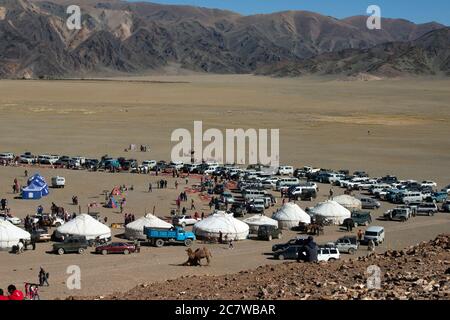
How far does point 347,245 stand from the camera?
3048cm

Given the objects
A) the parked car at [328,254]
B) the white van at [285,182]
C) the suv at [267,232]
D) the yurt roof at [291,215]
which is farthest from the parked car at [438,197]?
the parked car at [328,254]

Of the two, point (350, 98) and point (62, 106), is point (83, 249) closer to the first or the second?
point (62, 106)

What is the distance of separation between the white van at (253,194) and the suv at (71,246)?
46.7ft

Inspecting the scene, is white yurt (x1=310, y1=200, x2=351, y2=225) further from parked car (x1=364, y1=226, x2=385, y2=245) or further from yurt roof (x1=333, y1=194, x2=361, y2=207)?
parked car (x1=364, y1=226, x2=385, y2=245)

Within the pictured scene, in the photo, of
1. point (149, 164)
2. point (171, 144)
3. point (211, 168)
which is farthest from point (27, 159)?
point (171, 144)

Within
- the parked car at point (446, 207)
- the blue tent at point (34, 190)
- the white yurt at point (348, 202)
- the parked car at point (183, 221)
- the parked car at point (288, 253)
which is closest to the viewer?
the parked car at point (288, 253)

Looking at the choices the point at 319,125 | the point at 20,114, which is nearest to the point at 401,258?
the point at 319,125

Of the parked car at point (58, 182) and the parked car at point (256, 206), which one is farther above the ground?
the parked car at point (58, 182)

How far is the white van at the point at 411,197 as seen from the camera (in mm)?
44175

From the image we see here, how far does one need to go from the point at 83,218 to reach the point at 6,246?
11.5 feet

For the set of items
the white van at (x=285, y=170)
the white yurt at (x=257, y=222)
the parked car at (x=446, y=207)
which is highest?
the white van at (x=285, y=170)

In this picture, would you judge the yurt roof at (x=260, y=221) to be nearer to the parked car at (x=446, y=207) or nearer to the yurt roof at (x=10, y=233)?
the yurt roof at (x=10, y=233)

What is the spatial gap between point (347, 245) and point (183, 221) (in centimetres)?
922
